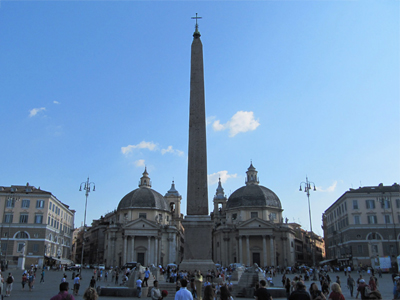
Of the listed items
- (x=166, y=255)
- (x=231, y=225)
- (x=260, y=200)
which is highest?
(x=260, y=200)

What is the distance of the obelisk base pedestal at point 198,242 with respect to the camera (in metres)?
19.4

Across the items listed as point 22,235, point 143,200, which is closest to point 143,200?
point 143,200

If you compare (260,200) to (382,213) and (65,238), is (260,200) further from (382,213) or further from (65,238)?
(65,238)

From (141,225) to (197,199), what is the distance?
45.0 m

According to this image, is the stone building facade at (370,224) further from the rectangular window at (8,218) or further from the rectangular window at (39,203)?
the rectangular window at (8,218)

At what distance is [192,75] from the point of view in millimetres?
22188

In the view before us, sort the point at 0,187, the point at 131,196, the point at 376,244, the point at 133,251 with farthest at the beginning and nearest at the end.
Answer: the point at 131,196 < the point at 133,251 < the point at 0,187 < the point at 376,244

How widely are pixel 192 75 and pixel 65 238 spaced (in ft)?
162

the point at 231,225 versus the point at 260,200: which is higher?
the point at 260,200

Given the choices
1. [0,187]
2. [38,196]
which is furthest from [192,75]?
[0,187]

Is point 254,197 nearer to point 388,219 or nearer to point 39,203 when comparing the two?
point 388,219

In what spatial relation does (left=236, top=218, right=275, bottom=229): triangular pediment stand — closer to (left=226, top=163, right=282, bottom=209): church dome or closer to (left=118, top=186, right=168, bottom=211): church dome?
(left=226, top=163, right=282, bottom=209): church dome

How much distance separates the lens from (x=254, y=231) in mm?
61844

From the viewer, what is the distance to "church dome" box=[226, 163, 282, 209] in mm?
65875
